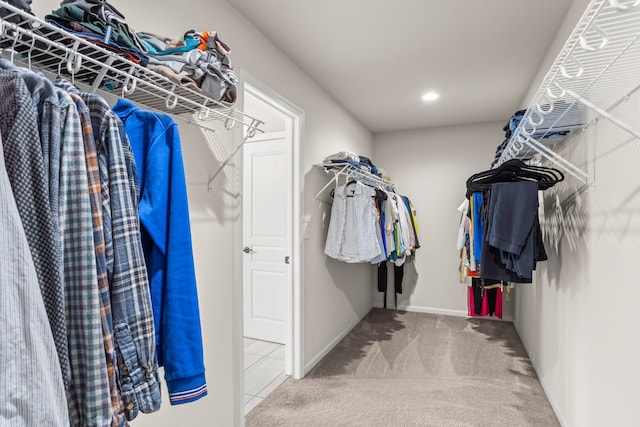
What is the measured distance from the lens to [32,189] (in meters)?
0.65

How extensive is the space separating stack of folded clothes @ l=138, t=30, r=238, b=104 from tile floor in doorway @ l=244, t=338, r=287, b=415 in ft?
6.60

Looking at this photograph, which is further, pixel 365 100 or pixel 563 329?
pixel 365 100

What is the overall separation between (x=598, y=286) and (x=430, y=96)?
2.37 meters

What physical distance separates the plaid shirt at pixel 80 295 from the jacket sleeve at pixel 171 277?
0.63ft

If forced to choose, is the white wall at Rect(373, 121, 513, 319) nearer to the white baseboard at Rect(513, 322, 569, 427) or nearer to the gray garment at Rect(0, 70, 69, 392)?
the white baseboard at Rect(513, 322, 569, 427)

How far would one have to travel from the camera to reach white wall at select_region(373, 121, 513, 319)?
4.46 metres

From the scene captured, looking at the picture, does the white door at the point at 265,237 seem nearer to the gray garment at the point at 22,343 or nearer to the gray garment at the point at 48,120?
the gray garment at the point at 48,120

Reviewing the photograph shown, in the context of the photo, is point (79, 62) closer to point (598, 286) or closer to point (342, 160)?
point (598, 286)

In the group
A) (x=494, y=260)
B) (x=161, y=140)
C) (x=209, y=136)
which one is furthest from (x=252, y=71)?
(x=494, y=260)

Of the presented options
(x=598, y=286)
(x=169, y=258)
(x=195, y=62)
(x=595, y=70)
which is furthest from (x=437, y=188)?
(x=169, y=258)

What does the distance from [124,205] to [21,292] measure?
281 millimetres

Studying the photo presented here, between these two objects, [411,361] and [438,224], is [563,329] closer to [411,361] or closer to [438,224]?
[411,361]

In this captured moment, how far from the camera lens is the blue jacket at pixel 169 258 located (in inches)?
35.8

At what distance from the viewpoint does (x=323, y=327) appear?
3205mm
